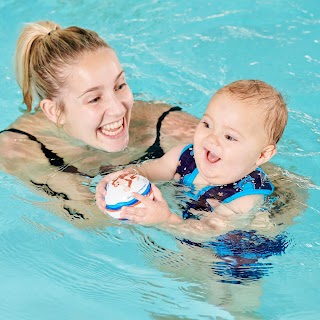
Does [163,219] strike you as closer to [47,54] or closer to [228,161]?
[228,161]

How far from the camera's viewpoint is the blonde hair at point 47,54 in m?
3.89

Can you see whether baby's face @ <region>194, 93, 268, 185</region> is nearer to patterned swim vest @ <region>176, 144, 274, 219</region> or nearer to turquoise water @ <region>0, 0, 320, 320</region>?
patterned swim vest @ <region>176, 144, 274, 219</region>

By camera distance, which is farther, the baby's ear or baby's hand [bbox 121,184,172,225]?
the baby's ear

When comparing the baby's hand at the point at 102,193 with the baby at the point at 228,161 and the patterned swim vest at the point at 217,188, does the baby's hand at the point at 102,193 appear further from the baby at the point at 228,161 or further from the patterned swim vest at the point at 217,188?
the patterned swim vest at the point at 217,188

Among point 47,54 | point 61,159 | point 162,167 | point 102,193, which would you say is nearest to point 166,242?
point 162,167

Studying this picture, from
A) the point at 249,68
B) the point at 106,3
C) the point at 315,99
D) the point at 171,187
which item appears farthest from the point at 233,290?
the point at 106,3

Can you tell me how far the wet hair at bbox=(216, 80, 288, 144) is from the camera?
133 inches

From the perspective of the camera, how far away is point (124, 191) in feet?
10.9

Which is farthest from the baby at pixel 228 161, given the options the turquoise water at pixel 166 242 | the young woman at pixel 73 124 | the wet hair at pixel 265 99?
the young woman at pixel 73 124

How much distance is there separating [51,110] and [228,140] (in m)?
1.15

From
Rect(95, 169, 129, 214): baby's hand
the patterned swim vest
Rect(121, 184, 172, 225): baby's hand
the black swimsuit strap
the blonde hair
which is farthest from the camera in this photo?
the black swimsuit strap

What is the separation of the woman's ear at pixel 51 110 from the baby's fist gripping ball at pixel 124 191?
0.79 metres

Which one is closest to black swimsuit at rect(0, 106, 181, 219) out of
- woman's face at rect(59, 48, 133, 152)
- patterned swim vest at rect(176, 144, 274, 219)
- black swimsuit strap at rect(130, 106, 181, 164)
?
black swimsuit strap at rect(130, 106, 181, 164)

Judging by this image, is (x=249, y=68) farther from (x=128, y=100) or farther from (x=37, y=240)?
(x=37, y=240)
